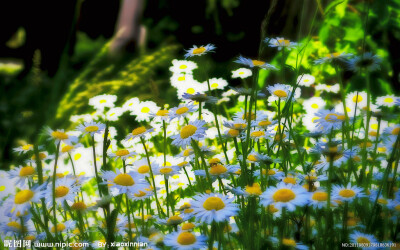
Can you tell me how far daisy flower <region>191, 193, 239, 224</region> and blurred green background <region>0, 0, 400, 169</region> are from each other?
0.18 m

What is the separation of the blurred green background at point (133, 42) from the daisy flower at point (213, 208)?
0.18 m

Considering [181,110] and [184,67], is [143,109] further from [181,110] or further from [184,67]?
[181,110]

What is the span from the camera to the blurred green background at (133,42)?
0.66 metres

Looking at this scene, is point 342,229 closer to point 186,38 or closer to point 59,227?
point 59,227

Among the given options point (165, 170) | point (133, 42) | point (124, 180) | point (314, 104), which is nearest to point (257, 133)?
point (165, 170)

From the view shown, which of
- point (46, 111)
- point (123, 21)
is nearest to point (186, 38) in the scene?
point (123, 21)

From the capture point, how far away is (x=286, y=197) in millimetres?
501

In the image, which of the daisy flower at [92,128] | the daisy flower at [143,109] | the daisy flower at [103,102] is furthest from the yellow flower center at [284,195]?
the daisy flower at [103,102]

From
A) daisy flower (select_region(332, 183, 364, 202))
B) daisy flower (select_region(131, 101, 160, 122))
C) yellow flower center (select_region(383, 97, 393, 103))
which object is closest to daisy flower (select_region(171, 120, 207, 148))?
daisy flower (select_region(332, 183, 364, 202))

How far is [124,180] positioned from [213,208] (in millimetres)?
128

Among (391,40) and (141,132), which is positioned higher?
(391,40)

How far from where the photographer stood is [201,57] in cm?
70

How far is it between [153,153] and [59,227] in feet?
2.31

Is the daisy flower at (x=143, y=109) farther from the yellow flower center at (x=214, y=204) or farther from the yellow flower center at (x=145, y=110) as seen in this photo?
the yellow flower center at (x=214, y=204)
